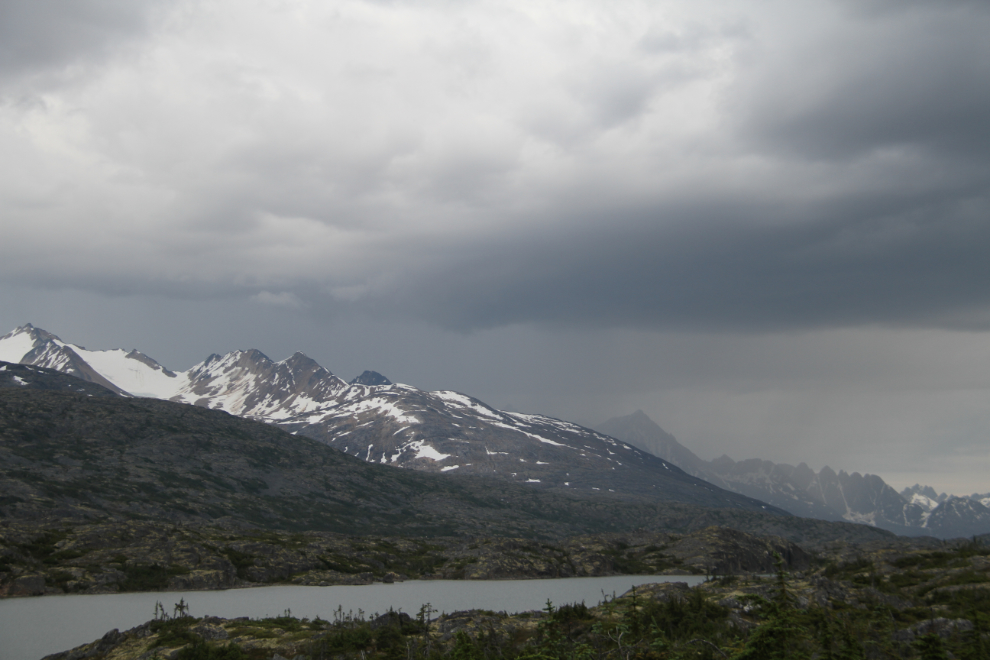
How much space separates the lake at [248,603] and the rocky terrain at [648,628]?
28.3m

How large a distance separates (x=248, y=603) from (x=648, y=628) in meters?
90.8

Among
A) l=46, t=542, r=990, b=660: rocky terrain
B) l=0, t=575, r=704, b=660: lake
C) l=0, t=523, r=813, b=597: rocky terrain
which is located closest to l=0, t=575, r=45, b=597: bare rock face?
l=0, t=523, r=813, b=597: rocky terrain

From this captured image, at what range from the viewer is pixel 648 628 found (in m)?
44.1

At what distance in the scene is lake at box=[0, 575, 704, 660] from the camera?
267ft

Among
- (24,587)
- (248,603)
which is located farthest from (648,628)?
(24,587)

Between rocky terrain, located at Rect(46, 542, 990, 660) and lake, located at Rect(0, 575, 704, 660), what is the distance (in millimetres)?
28290

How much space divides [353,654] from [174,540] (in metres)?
132

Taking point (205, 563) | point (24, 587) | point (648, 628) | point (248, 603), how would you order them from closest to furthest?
point (648, 628)
point (248, 603)
point (24, 587)
point (205, 563)

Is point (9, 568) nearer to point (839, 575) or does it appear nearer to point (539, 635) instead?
point (539, 635)

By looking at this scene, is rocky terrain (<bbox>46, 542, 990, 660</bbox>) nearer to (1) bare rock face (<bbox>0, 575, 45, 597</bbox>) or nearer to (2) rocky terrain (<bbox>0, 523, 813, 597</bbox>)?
(1) bare rock face (<bbox>0, 575, 45, 597</bbox>)

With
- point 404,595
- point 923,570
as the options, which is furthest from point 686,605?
point 404,595

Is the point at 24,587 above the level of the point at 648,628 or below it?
below

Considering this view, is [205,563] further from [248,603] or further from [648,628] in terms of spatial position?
[648,628]

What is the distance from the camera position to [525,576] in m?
179
